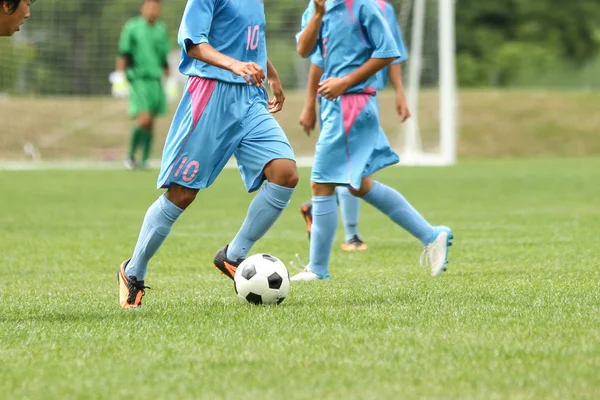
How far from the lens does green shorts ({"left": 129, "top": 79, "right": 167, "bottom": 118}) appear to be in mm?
18406

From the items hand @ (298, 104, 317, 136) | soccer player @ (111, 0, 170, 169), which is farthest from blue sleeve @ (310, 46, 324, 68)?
soccer player @ (111, 0, 170, 169)

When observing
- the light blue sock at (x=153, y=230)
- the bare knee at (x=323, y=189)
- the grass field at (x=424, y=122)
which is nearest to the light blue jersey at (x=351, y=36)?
the bare knee at (x=323, y=189)

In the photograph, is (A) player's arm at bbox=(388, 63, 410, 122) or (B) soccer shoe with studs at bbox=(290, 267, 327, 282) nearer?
(B) soccer shoe with studs at bbox=(290, 267, 327, 282)

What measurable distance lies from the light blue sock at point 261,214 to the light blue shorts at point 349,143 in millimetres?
968

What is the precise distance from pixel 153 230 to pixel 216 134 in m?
0.54

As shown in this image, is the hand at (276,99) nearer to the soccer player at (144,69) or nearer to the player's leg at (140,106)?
the soccer player at (144,69)

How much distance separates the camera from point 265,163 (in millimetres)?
5500

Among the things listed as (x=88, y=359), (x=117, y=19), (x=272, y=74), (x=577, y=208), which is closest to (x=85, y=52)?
(x=117, y=19)

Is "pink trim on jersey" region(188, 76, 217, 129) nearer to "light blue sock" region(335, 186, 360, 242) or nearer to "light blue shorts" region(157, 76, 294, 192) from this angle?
"light blue shorts" region(157, 76, 294, 192)

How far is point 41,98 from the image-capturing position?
98.2 ft

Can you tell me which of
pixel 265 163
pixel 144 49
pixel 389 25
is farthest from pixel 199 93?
pixel 144 49

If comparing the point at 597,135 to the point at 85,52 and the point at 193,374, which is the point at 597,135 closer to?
the point at 85,52

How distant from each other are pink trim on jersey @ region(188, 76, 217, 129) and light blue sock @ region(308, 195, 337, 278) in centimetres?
139

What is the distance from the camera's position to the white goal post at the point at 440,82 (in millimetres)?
19953
